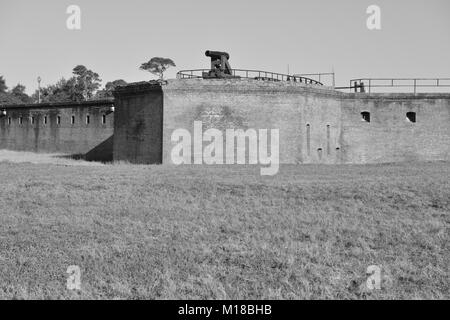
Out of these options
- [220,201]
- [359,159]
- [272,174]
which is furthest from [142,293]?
[359,159]

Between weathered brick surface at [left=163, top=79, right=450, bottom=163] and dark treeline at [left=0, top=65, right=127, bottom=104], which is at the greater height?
dark treeline at [left=0, top=65, right=127, bottom=104]

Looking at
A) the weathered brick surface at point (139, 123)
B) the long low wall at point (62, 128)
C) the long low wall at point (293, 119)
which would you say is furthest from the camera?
the long low wall at point (62, 128)

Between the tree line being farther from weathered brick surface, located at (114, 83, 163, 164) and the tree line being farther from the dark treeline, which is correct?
weathered brick surface, located at (114, 83, 163, 164)

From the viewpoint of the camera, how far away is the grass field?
19.8 feet

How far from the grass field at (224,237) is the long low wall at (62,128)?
58.9 feet

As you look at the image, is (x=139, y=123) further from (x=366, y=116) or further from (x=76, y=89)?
(x=76, y=89)

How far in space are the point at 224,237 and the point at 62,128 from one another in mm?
30369

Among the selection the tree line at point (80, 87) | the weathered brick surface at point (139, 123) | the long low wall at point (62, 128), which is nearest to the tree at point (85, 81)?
the tree line at point (80, 87)

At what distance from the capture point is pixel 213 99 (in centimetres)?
2277

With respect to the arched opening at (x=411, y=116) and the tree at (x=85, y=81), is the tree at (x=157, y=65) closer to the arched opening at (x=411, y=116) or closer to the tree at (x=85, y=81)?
the tree at (x=85, y=81)

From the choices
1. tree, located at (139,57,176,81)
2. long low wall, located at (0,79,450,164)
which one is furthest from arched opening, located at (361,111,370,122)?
tree, located at (139,57,176,81)

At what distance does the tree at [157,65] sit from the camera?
85994 millimetres

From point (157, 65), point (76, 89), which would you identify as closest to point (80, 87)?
point (76, 89)

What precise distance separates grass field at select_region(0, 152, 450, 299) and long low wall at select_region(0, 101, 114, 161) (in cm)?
1794
